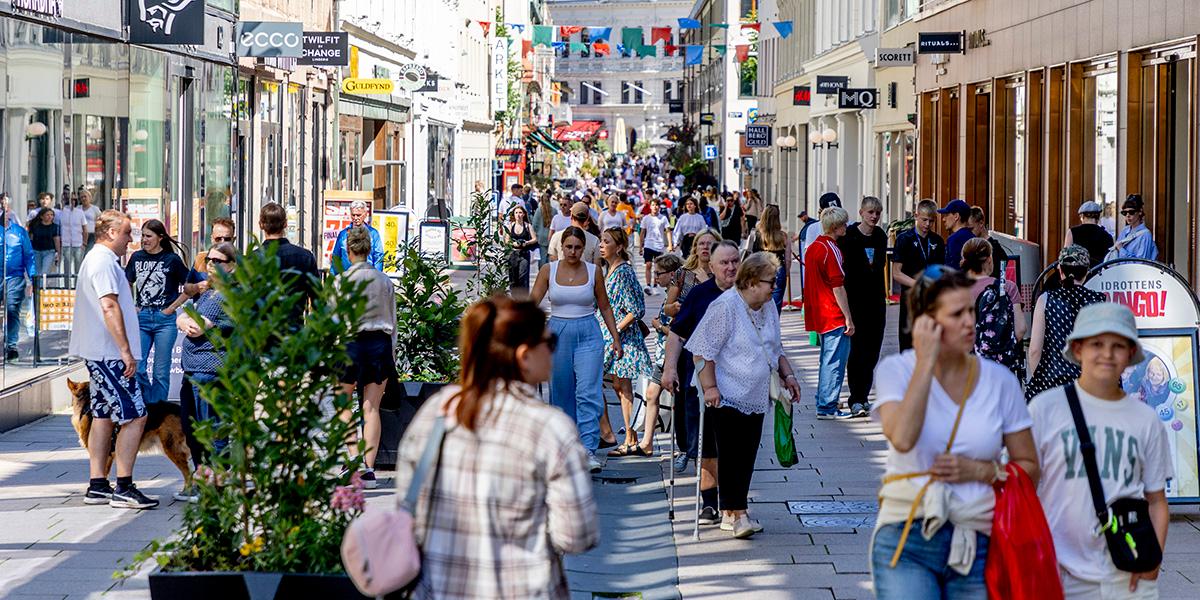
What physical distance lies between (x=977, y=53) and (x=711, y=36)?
179 ft

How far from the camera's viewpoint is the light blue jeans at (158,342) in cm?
1095

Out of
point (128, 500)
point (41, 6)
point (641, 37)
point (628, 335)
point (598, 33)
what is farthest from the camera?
point (598, 33)

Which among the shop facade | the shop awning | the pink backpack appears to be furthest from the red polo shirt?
the shop awning

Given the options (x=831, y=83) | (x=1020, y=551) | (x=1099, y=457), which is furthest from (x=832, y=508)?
(x=831, y=83)

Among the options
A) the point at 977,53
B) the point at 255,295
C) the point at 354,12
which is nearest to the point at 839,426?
the point at 255,295

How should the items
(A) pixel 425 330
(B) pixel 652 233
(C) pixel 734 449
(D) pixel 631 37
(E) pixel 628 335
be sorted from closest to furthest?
(C) pixel 734 449
(A) pixel 425 330
(E) pixel 628 335
(B) pixel 652 233
(D) pixel 631 37

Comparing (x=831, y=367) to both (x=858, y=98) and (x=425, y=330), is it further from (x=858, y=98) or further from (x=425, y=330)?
(x=858, y=98)

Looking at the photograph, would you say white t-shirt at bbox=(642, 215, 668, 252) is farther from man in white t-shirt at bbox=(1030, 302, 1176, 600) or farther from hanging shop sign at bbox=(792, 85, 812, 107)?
man in white t-shirt at bbox=(1030, 302, 1176, 600)

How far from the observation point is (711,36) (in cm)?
7856

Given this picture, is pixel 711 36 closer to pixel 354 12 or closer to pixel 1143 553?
pixel 354 12

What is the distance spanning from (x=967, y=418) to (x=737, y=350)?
4273 millimetres

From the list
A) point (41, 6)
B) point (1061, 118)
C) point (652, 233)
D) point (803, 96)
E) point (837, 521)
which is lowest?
point (837, 521)

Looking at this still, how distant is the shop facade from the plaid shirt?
38.2 ft

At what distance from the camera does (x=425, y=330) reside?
1177 cm
